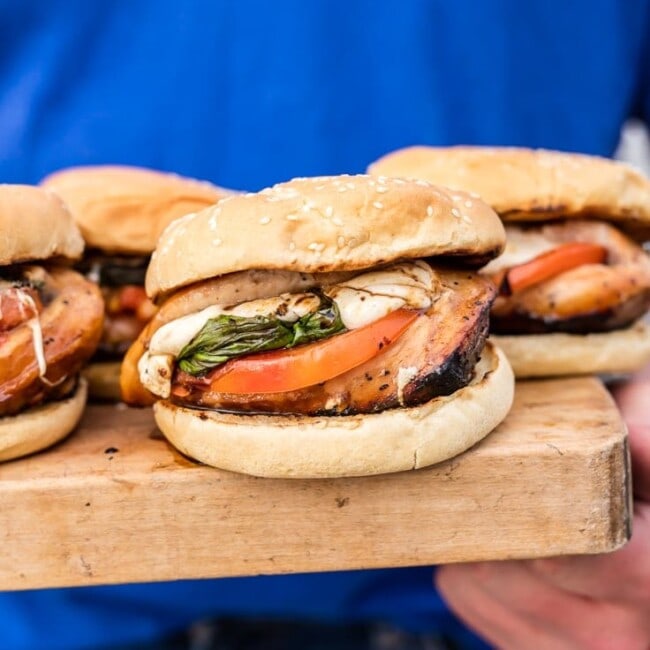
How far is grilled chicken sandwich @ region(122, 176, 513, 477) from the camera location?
1.82 meters

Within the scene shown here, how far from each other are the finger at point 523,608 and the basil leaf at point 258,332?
103cm

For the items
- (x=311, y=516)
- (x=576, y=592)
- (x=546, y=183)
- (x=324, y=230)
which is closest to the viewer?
(x=324, y=230)

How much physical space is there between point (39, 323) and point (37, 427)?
0.28 m

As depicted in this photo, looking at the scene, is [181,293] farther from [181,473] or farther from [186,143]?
[186,143]

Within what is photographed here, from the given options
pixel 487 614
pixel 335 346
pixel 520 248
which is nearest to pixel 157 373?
pixel 335 346

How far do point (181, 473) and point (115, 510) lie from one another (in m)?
0.19

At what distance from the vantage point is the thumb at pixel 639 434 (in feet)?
7.27

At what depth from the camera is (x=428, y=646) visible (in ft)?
11.1

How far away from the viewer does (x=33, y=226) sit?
2090mm

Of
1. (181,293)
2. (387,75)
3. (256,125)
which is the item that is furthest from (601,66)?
(181,293)

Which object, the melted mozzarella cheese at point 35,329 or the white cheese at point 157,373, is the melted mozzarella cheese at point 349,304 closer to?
the white cheese at point 157,373

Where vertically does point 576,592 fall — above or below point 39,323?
below

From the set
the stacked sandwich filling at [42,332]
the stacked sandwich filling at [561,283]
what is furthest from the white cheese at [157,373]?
the stacked sandwich filling at [561,283]

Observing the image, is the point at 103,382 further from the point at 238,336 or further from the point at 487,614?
the point at 487,614
